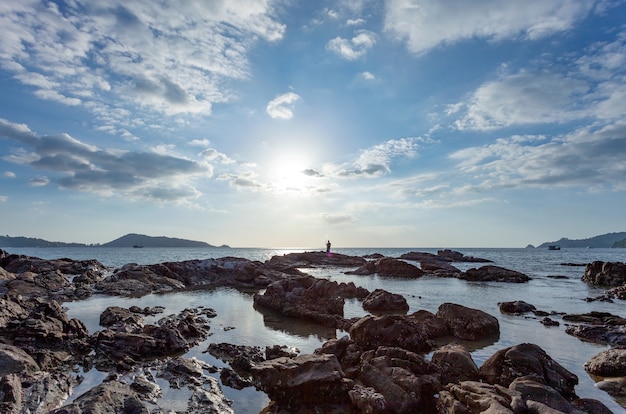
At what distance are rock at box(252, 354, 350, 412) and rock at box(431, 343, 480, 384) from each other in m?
4.34

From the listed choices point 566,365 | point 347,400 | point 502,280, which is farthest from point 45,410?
point 502,280

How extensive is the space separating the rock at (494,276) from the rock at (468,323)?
3854 centimetres

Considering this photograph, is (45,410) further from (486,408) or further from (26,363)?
(486,408)

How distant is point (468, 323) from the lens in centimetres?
2173

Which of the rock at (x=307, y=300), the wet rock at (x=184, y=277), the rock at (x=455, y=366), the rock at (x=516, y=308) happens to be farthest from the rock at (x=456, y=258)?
the rock at (x=455, y=366)

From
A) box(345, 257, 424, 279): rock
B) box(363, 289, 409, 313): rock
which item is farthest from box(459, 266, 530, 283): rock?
box(363, 289, 409, 313): rock

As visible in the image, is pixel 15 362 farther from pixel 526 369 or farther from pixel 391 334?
pixel 526 369

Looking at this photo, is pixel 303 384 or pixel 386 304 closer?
pixel 303 384

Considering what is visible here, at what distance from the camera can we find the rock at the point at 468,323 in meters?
21.3

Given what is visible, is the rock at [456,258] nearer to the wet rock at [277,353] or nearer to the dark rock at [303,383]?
the wet rock at [277,353]

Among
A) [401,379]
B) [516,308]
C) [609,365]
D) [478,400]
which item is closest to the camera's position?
[478,400]

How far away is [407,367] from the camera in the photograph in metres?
13.2

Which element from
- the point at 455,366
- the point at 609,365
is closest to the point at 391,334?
the point at 455,366

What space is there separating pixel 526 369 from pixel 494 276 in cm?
5007
